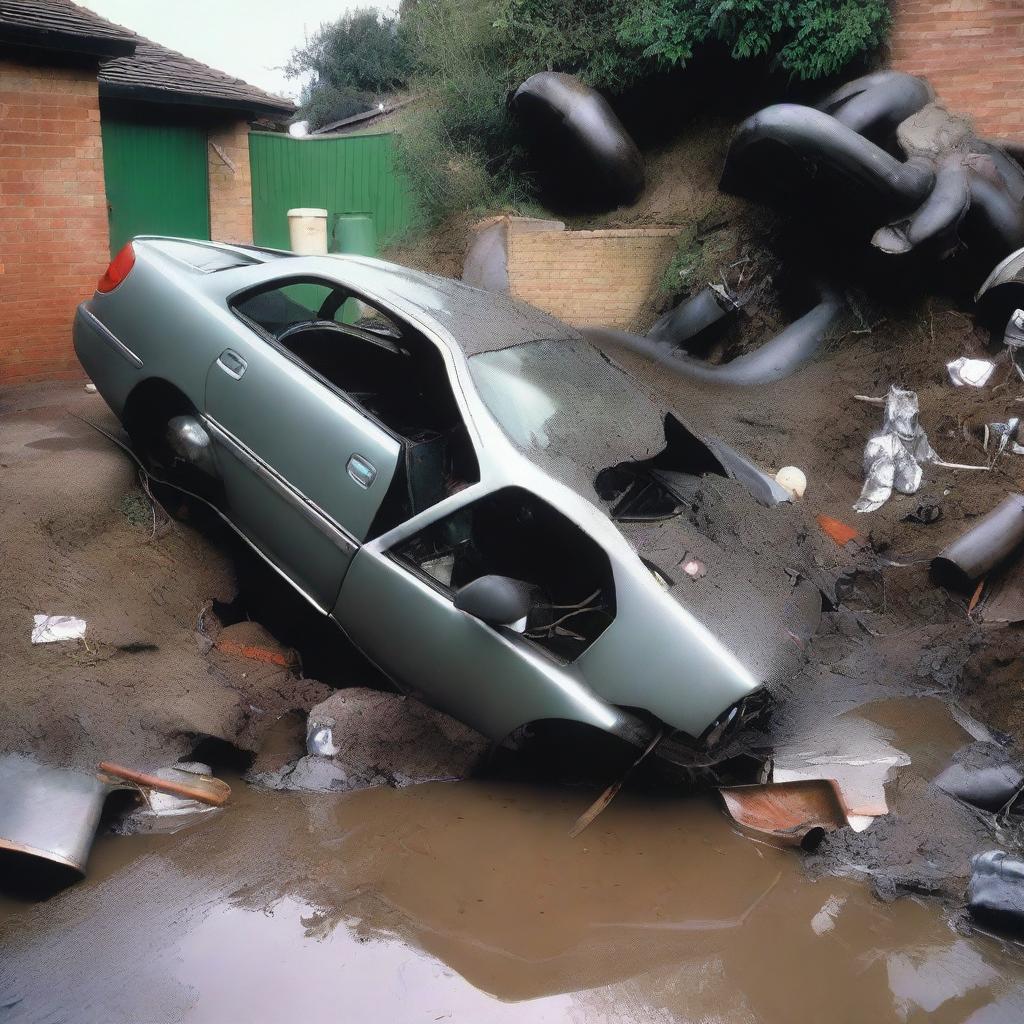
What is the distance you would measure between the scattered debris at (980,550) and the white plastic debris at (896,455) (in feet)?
3.69

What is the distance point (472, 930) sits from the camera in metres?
3.05

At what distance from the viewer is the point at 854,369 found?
7707 mm

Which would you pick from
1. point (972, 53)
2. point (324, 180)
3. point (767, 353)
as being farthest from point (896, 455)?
point (324, 180)

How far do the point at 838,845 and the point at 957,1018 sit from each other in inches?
31.7

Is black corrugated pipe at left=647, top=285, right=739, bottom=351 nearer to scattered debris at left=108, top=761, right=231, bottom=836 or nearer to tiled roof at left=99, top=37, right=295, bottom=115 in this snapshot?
scattered debris at left=108, top=761, right=231, bottom=836

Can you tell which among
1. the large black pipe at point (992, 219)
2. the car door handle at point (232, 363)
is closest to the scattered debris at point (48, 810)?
the car door handle at point (232, 363)

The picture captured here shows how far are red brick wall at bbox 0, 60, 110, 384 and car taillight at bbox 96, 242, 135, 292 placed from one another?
3812mm

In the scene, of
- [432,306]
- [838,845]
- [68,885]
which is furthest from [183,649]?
[838,845]

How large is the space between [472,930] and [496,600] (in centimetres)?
114

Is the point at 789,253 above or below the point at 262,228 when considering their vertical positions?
above

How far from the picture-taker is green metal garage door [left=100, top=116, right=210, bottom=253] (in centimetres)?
1048

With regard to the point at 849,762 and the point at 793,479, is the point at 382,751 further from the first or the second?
the point at 793,479

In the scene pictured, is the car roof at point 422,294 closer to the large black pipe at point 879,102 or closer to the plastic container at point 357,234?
the large black pipe at point 879,102

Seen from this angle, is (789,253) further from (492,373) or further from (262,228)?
(262,228)
